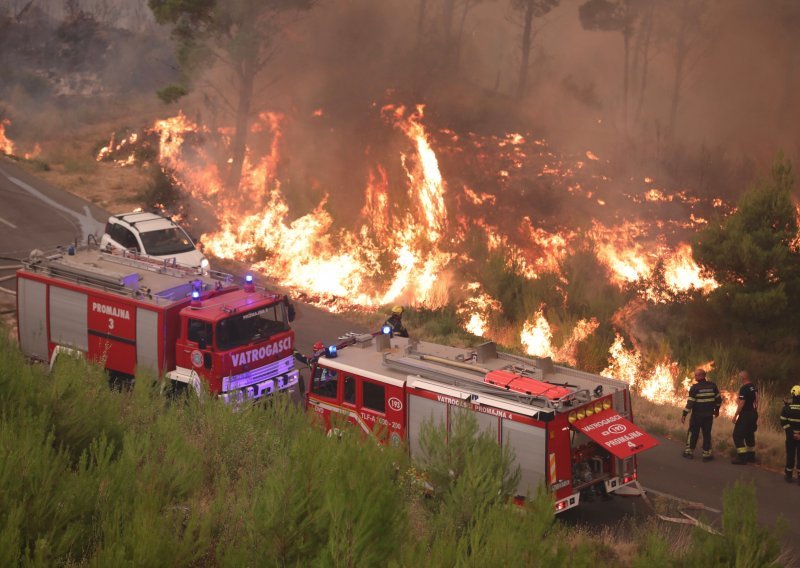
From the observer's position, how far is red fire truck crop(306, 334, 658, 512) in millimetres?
11258

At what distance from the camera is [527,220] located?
28.8 meters

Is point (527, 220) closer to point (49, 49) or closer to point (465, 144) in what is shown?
point (465, 144)

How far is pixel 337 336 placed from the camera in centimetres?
2145

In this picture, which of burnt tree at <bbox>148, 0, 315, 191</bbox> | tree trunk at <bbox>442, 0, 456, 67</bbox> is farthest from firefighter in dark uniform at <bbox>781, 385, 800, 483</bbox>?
tree trunk at <bbox>442, 0, 456, 67</bbox>

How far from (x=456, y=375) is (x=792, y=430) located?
17.1 ft

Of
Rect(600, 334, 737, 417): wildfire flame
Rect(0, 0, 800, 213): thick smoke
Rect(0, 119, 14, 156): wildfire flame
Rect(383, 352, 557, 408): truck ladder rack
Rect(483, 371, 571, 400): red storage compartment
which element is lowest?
Rect(600, 334, 737, 417): wildfire flame

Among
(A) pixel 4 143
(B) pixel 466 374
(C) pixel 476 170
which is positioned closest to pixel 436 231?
(C) pixel 476 170

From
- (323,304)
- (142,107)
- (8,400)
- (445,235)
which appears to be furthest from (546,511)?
(142,107)

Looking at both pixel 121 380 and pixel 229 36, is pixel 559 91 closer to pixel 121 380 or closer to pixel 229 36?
pixel 229 36

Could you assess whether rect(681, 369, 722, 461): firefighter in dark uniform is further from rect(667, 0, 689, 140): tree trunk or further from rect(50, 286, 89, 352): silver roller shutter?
rect(667, 0, 689, 140): tree trunk

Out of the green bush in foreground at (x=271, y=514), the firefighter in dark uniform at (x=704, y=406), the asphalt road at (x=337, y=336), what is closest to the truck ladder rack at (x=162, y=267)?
the asphalt road at (x=337, y=336)

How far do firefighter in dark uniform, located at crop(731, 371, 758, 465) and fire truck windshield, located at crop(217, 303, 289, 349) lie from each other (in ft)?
23.5

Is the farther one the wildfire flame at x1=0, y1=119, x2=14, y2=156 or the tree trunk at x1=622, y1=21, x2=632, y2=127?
the wildfire flame at x1=0, y1=119, x2=14, y2=156

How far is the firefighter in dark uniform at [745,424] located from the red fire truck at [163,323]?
695 centimetres
